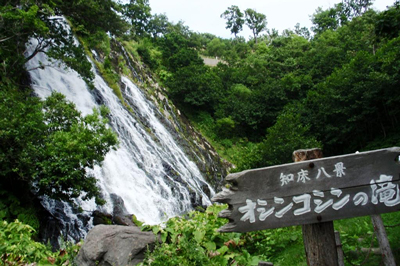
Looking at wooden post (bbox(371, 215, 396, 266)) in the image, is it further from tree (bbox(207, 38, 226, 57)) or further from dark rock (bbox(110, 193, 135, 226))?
tree (bbox(207, 38, 226, 57))

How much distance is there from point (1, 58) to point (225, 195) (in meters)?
10.8

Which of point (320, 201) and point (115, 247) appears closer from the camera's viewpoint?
point (320, 201)

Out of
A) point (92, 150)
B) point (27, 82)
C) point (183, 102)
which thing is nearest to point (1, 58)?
point (27, 82)

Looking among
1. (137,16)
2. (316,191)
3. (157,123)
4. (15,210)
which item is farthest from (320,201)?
(137,16)

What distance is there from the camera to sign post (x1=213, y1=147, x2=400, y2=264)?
7.04 feet

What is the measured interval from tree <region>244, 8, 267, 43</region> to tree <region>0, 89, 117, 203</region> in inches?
1644

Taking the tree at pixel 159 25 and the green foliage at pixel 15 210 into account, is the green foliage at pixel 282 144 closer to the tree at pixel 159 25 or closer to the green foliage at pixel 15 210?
the green foliage at pixel 15 210

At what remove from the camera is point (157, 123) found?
1623 centimetres

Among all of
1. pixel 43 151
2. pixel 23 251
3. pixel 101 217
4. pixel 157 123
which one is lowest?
pixel 23 251

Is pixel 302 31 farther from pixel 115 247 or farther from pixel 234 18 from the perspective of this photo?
pixel 115 247

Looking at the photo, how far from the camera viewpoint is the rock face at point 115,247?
3650 millimetres

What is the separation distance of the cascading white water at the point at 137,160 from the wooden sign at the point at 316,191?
770cm

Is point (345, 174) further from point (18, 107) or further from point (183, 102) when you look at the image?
point (183, 102)

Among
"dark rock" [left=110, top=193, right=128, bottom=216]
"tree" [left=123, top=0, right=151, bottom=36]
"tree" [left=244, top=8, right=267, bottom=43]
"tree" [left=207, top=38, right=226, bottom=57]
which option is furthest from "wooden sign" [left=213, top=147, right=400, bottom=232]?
"tree" [left=244, top=8, right=267, bottom=43]
